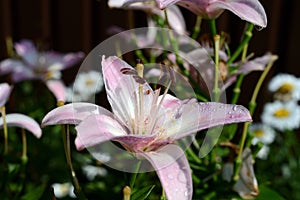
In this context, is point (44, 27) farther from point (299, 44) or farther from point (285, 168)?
point (285, 168)

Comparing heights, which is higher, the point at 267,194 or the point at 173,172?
the point at 173,172

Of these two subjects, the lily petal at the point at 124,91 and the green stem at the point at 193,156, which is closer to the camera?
the lily petal at the point at 124,91

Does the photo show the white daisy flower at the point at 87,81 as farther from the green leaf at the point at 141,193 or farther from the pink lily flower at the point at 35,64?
the green leaf at the point at 141,193

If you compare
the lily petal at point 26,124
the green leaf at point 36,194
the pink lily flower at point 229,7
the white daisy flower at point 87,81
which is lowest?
the white daisy flower at point 87,81

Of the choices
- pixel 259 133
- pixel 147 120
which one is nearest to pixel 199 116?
pixel 147 120

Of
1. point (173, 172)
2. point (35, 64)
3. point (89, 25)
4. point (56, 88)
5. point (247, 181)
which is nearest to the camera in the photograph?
point (173, 172)

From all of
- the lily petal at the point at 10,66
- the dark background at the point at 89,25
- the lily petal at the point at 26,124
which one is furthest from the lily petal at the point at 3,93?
the dark background at the point at 89,25

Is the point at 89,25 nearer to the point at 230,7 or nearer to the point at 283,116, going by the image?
the point at 283,116
